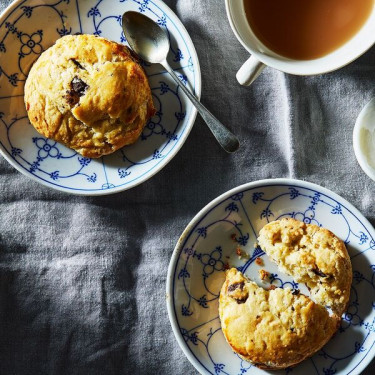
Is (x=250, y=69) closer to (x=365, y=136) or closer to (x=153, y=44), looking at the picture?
(x=153, y=44)

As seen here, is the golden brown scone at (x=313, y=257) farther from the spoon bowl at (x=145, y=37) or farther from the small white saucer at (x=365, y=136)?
the spoon bowl at (x=145, y=37)

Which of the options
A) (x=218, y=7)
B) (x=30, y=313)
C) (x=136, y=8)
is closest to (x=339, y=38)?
(x=218, y=7)

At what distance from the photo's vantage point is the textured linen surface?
6.63 ft

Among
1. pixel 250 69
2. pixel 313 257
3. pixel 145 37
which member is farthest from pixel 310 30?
pixel 313 257

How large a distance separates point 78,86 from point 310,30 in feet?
2.22

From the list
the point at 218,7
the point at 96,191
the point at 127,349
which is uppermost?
the point at 218,7

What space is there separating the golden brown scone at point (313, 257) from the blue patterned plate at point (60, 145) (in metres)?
0.42

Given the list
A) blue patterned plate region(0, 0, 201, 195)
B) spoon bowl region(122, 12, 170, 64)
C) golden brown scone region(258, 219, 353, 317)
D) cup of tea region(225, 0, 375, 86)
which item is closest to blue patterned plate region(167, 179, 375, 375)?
golden brown scone region(258, 219, 353, 317)

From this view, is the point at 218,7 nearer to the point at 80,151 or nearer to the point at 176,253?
the point at 80,151

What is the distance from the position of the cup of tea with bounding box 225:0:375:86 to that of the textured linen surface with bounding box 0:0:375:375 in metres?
0.24

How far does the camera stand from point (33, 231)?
2043 mm

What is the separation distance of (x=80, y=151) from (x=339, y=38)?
815 millimetres

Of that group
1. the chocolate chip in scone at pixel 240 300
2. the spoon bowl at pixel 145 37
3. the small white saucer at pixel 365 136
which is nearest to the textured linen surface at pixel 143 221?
the small white saucer at pixel 365 136

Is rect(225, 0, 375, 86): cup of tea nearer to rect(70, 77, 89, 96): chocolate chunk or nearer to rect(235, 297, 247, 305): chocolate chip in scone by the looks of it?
rect(70, 77, 89, 96): chocolate chunk
